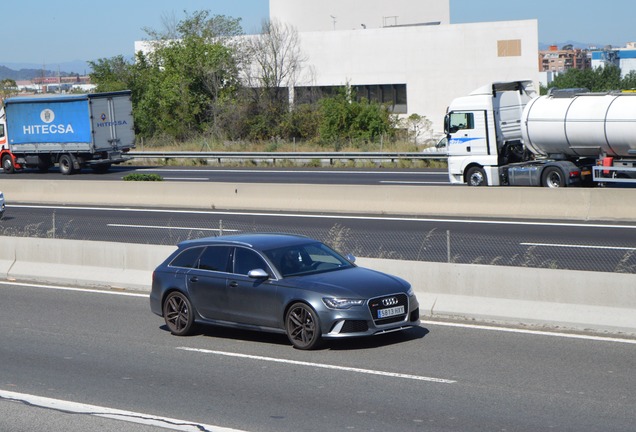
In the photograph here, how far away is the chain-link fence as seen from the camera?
1702 cm

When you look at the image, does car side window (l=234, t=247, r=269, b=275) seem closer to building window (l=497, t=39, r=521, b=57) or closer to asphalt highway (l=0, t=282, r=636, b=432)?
asphalt highway (l=0, t=282, r=636, b=432)

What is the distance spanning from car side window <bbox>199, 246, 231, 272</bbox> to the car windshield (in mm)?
688

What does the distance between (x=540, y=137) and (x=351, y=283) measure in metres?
19.6

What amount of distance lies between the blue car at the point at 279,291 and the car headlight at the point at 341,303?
1 centimetres

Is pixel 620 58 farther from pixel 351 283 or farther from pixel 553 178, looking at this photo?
pixel 351 283

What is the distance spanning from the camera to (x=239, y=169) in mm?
46156

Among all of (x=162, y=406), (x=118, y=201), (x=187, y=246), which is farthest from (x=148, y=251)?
(x=118, y=201)

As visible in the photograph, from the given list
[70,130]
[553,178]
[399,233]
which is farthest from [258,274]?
[70,130]

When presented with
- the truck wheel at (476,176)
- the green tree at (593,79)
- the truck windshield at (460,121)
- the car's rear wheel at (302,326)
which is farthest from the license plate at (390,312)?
the green tree at (593,79)

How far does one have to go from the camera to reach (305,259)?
12297 mm

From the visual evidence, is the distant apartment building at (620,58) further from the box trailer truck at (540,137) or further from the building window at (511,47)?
the box trailer truck at (540,137)

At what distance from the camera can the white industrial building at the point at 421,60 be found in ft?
222

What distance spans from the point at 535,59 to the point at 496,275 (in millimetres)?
57639

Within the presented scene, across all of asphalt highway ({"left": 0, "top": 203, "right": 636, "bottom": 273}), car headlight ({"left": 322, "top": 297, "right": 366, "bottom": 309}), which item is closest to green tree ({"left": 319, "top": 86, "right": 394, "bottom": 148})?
asphalt highway ({"left": 0, "top": 203, "right": 636, "bottom": 273})
